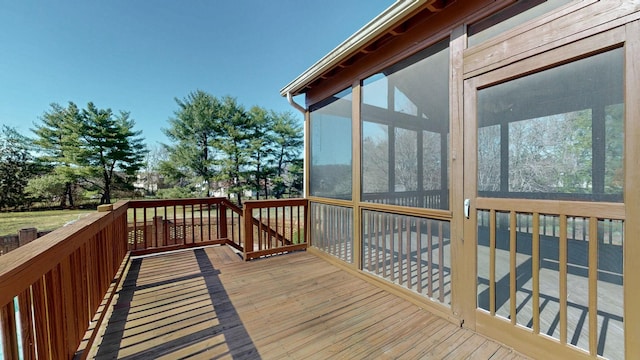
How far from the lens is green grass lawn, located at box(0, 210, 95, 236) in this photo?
1059cm

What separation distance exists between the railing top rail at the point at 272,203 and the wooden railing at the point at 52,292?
1.66 meters

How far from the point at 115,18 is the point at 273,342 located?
37.0ft

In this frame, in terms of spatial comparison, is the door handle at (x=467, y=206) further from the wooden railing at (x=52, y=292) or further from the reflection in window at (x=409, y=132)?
the wooden railing at (x=52, y=292)

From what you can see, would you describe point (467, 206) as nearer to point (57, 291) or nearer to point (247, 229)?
point (57, 291)

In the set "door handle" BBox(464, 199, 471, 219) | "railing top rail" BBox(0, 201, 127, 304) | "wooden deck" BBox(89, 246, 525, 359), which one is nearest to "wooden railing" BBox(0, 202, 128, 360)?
"railing top rail" BBox(0, 201, 127, 304)

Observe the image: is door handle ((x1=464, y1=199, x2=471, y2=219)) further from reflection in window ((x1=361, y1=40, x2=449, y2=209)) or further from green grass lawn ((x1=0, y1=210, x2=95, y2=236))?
green grass lawn ((x1=0, y1=210, x2=95, y2=236))

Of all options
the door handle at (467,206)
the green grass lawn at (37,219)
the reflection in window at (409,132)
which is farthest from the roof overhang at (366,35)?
the green grass lawn at (37,219)

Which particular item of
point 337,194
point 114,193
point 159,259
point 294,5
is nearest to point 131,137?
point 114,193

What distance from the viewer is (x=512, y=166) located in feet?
5.71

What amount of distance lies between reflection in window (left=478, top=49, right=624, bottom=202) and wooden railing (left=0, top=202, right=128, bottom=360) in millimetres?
2635

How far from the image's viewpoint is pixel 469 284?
6.30 ft

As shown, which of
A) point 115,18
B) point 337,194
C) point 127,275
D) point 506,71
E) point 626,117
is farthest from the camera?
point 115,18

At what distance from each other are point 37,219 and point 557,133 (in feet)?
65.0

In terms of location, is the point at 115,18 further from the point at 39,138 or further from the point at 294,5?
the point at 39,138
